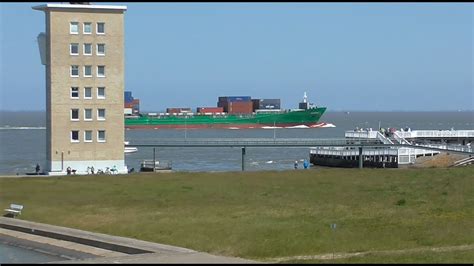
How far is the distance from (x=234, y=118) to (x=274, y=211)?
468 feet

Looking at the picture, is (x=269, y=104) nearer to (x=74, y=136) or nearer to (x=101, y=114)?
(x=101, y=114)

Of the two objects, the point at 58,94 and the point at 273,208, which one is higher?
the point at 58,94

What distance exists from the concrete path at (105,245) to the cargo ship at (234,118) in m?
137

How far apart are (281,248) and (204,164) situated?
59.6m

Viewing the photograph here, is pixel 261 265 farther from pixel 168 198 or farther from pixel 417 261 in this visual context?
pixel 168 198

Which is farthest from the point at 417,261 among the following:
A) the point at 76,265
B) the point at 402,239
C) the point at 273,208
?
the point at 273,208

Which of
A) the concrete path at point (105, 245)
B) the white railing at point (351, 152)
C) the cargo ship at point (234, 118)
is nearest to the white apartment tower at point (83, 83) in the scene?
the white railing at point (351, 152)

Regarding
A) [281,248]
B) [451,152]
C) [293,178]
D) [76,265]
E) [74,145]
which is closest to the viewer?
[76,265]

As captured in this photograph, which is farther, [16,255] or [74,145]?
[74,145]

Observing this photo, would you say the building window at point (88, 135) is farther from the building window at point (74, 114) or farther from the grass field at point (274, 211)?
the grass field at point (274, 211)

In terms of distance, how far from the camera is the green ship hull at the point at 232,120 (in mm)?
161875

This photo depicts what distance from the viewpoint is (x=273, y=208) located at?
25.2 metres

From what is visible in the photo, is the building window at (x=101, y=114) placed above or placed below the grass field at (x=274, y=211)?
above

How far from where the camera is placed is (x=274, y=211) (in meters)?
24.2
